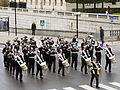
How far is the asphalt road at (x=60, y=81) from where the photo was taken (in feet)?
70.0

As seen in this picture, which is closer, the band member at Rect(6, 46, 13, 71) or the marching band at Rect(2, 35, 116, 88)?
the marching band at Rect(2, 35, 116, 88)

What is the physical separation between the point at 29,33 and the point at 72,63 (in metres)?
26.5

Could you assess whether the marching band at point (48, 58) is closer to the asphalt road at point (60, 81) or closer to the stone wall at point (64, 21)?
the asphalt road at point (60, 81)

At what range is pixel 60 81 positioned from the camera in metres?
22.9

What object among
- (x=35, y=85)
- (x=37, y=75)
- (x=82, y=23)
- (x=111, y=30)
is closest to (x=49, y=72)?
(x=37, y=75)

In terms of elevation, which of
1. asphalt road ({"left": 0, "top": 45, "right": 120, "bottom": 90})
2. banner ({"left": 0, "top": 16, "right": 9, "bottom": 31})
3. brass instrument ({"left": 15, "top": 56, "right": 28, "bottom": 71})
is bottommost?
asphalt road ({"left": 0, "top": 45, "right": 120, "bottom": 90})

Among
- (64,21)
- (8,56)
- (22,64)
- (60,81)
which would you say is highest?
(64,21)

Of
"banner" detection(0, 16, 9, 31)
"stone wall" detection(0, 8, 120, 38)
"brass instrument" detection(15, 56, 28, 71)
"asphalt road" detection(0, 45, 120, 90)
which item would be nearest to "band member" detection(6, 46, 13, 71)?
"asphalt road" detection(0, 45, 120, 90)

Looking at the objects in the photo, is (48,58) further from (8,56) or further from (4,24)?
(4,24)

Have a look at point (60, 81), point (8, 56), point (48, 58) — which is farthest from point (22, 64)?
point (48, 58)

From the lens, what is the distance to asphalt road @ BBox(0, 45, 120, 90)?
70.0ft

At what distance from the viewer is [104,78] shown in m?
23.4

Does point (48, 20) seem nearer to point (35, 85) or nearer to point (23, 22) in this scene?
point (23, 22)

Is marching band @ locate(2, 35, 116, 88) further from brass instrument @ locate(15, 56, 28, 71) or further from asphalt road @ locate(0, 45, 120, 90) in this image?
asphalt road @ locate(0, 45, 120, 90)
